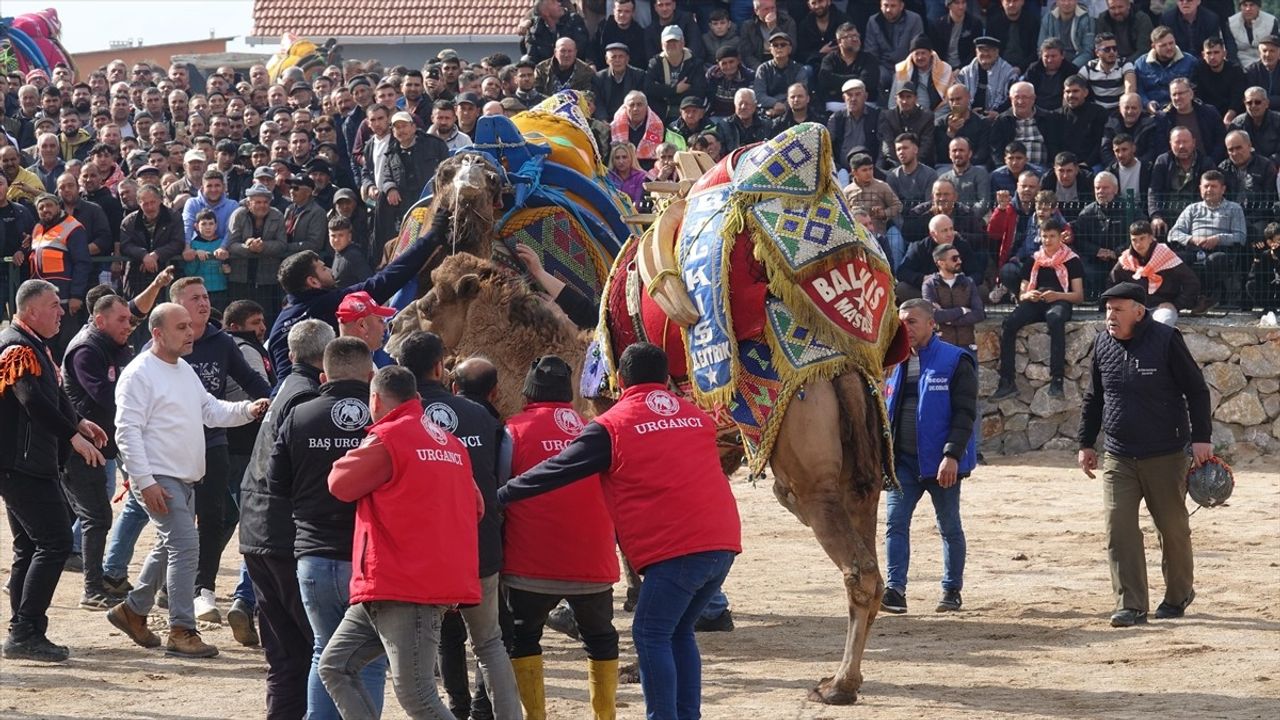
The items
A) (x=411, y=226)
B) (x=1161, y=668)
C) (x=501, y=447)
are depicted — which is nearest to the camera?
(x=501, y=447)

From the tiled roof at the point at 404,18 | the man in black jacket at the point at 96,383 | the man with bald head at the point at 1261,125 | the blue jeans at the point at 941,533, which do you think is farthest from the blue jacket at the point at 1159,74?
the tiled roof at the point at 404,18

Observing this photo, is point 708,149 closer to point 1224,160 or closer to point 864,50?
point 864,50

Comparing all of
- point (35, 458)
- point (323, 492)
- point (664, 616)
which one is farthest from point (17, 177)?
point (664, 616)

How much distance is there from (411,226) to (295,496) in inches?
140

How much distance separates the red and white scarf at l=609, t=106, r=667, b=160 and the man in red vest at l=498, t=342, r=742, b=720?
10475mm

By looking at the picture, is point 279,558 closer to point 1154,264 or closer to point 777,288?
point 777,288

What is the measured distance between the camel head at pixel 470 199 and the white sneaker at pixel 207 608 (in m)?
2.48

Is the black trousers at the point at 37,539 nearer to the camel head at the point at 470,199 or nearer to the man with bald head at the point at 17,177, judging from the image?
the camel head at the point at 470,199

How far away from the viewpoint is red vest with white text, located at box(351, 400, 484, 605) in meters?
6.32

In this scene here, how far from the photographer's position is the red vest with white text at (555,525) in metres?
7.07

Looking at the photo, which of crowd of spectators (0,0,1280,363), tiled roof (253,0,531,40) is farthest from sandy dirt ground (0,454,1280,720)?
tiled roof (253,0,531,40)

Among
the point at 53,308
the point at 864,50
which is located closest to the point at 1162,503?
the point at 53,308

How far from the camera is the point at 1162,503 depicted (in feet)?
31.8

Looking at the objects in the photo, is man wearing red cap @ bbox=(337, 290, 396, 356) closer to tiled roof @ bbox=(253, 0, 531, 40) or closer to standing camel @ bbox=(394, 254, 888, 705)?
standing camel @ bbox=(394, 254, 888, 705)
